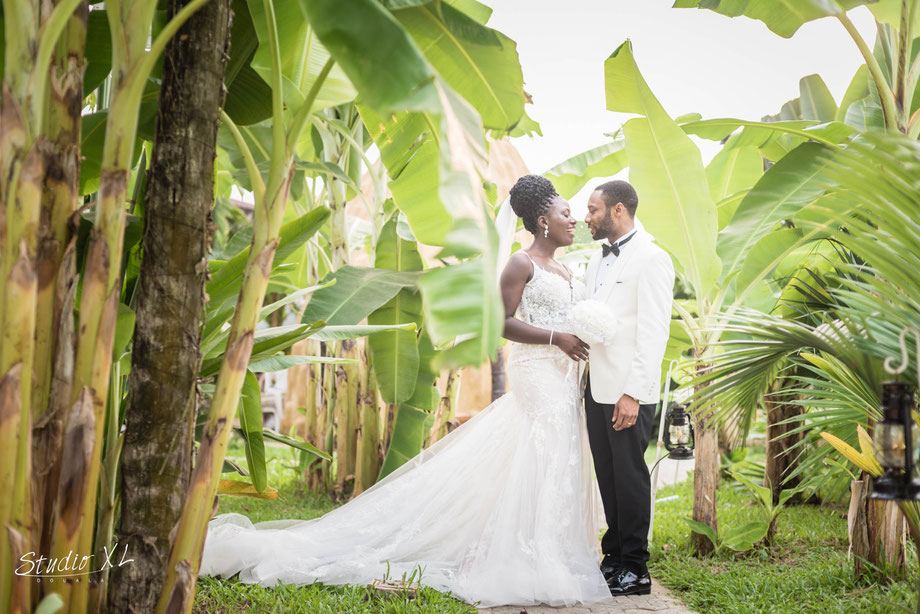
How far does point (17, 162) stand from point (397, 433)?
2798 millimetres

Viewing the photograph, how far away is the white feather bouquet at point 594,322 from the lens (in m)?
3.18

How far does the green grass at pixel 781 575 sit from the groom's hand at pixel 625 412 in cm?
81

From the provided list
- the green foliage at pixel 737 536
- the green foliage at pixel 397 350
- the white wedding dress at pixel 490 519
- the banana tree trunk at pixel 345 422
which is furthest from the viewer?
the banana tree trunk at pixel 345 422

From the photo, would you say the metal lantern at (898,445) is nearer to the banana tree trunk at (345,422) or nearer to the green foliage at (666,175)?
the green foliage at (666,175)

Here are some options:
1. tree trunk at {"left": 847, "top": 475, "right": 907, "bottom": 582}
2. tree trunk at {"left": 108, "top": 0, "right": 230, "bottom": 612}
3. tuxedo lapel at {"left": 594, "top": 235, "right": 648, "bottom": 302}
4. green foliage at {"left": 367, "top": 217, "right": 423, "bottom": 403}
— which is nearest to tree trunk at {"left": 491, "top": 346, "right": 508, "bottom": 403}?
green foliage at {"left": 367, "top": 217, "right": 423, "bottom": 403}

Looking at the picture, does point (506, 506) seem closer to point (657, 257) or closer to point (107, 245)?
point (657, 257)

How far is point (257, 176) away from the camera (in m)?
1.93

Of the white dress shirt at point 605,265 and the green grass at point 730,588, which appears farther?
the white dress shirt at point 605,265

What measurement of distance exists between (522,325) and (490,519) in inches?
37.3

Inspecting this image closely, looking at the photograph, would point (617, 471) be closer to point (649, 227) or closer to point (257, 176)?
point (649, 227)

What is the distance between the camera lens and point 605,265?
3559 millimetres

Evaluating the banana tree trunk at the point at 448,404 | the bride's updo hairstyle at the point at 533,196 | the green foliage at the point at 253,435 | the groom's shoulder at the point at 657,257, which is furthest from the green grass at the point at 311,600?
the banana tree trunk at the point at 448,404

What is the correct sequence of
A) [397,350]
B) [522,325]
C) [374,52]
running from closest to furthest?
[374,52], [522,325], [397,350]

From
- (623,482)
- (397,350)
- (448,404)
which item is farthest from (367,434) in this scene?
(623,482)
